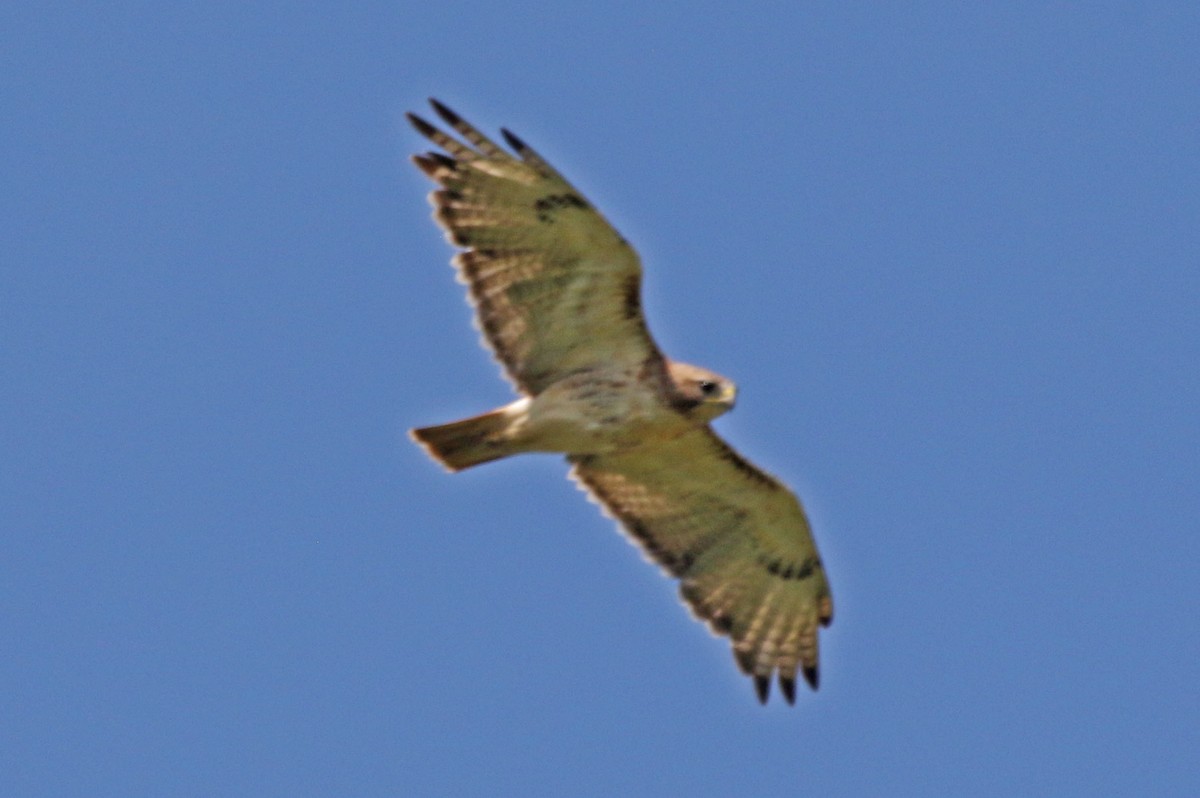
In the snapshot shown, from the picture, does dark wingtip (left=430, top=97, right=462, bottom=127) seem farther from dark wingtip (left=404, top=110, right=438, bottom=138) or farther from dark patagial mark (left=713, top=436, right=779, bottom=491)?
dark patagial mark (left=713, top=436, right=779, bottom=491)

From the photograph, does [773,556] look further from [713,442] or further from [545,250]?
[545,250]

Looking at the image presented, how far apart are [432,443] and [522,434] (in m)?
0.53

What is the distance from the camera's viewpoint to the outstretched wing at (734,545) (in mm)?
13062

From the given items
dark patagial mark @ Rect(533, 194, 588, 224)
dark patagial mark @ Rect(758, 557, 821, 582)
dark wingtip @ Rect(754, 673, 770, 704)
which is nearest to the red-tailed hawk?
dark patagial mark @ Rect(533, 194, 588, 224)

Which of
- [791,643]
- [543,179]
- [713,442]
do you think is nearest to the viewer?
[543,179]

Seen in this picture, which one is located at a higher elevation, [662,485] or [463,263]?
[463,263]

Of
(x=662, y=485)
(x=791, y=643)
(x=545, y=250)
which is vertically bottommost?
(x=791, y=643)

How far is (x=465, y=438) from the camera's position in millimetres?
12117

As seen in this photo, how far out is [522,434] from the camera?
1215 cm

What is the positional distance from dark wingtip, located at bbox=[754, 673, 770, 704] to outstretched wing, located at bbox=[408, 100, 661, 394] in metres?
2.61

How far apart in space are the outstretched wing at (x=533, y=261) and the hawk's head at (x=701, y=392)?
9.9 inches

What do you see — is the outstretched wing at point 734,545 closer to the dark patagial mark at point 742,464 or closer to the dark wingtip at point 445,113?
the dark patagial mark at point 742,464

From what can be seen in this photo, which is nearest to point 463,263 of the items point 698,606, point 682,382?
point 682,382

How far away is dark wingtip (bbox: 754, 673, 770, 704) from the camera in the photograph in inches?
Answer: 533
